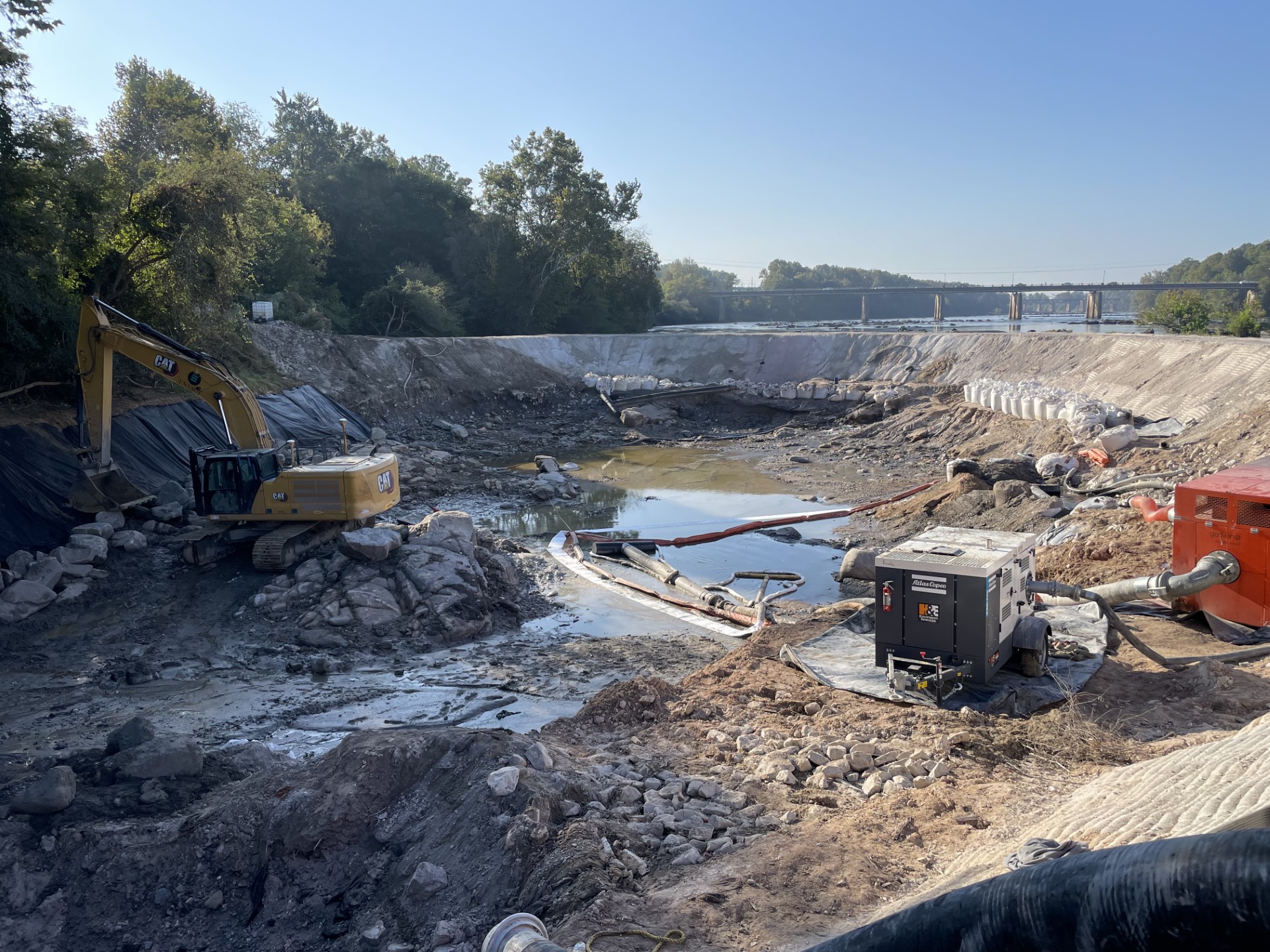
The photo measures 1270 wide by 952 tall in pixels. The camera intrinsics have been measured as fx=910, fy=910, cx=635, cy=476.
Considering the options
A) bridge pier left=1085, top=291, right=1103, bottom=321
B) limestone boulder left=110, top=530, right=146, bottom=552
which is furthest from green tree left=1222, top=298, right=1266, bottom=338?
bridge pier left=1085, top=291, right=1103, bottom=321

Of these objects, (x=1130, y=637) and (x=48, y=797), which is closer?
(x=48, y=797)

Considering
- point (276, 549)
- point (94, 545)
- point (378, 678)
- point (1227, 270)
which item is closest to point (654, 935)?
point (378, 678)

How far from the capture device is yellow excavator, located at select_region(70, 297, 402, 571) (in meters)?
15.4

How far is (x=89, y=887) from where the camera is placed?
6.57 meters

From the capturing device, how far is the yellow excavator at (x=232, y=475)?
15352 millimetres

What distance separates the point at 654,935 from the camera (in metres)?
5.16

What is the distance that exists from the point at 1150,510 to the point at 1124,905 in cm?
1428

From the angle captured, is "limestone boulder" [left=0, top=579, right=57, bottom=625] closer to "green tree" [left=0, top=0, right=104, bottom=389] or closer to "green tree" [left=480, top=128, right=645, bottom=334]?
"green tree" [left=0, top=0, right=104, bottom=389]

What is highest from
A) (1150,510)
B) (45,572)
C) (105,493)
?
(105,493)

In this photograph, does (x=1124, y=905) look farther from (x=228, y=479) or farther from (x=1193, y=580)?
(x=228, y=479)

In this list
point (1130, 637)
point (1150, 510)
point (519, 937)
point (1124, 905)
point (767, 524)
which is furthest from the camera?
point (767, 524)

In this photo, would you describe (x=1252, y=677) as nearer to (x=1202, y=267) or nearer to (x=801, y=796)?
(x=801, y=796)

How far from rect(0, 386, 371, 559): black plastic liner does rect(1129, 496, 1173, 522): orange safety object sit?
1601 cm

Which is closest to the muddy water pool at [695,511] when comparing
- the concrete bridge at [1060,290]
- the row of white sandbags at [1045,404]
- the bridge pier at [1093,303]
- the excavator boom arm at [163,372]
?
the excavator boom arm at [163,372]
